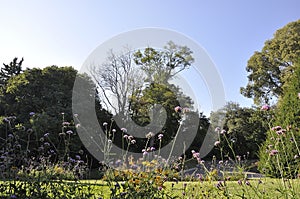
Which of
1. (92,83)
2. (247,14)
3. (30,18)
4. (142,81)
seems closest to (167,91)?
(142,81)

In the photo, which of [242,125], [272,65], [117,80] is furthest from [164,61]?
[272,65]

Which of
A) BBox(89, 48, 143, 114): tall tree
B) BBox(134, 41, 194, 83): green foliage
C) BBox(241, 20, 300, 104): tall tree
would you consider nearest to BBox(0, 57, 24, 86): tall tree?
BBox(89, 48, 143, 114): tall tree

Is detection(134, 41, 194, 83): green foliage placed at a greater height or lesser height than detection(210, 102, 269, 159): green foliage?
greater

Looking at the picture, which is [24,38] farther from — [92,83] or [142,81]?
[142,81]

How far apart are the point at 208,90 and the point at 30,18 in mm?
6398

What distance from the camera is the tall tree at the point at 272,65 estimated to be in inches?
603

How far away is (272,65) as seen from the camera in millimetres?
16156

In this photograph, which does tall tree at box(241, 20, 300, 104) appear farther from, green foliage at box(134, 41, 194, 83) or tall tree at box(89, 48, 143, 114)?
tall tree at box(89, 48, 143, 114)

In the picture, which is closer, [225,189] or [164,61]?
[225,189]

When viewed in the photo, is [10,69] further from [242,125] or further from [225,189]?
[225,189]

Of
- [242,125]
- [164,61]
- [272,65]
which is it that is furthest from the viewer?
[164,61]

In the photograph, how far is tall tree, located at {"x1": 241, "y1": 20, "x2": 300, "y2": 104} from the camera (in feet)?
50.3

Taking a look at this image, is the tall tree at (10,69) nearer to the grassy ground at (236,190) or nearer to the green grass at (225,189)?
the green grass at (225,189)

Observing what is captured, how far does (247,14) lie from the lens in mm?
6621
